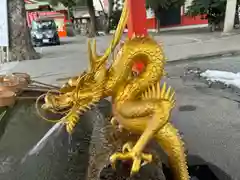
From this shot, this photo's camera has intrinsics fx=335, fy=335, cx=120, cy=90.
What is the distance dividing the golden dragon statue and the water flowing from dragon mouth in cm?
38

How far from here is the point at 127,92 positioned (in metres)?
1.01

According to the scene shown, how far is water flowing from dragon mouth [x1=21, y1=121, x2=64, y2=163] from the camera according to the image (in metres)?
1.32

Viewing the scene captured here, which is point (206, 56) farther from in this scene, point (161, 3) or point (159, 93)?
point (161, 3)

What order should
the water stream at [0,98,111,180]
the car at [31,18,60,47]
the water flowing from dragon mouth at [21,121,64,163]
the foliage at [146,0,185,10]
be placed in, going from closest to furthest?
the water stream at [0,98,111,180] < the water flowing from dragon mouth at [21,121,64,163] < the car at [31,18,60,47] < the foliage at [146,0,185,10]

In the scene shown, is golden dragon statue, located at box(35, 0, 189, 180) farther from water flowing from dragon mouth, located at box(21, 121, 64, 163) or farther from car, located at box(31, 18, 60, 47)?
car, located at box(31, 18, 60, 47)

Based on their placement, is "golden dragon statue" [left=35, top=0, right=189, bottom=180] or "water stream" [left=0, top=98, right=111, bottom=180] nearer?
"golden dragon statue" [left=35, top=0, right=189, bottom=180]

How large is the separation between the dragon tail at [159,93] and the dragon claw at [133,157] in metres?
0.17

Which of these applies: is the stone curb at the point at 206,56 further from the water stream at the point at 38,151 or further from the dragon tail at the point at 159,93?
the dragon tail at the point at 159,93

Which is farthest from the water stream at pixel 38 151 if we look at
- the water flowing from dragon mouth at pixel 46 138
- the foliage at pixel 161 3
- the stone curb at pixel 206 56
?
the foliage at pixel 161 3

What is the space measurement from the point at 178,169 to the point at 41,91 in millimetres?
888

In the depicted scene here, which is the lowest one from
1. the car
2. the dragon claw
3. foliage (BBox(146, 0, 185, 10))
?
the car

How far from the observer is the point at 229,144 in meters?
2.71

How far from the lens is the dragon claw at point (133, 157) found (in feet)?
3.04

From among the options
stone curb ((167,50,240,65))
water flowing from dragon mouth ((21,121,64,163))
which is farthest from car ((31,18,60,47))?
water flowing from dragon mouth ((21,121,64,163))
